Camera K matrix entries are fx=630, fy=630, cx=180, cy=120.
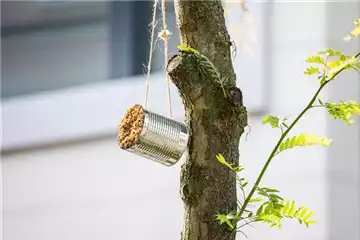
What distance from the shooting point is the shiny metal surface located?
0.78 m

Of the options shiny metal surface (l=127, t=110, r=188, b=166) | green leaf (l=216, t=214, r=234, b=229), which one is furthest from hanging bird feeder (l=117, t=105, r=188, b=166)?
green leaf (l=216, t=214, r=234, b=229)

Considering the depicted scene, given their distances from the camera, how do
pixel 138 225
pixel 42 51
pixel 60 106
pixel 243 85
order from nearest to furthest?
pixel 243 85 → pixel 138 225 → pixel 60 106 → pixel 42 51

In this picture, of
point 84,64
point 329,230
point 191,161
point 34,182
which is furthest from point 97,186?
point 191,161

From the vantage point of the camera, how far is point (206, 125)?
762mm

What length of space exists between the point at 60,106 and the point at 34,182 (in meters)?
0.21

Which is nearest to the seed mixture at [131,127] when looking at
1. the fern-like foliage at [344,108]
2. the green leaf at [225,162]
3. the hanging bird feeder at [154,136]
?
the hanging bird feeder at [154,136]

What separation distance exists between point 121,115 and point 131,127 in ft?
2.49

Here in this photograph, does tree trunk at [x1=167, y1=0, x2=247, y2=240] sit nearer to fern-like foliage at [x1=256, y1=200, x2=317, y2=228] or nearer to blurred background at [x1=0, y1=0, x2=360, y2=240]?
fern-like foliage at [x1=256, y1=200, x2=317, y2=228]

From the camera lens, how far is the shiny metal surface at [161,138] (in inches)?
30.9

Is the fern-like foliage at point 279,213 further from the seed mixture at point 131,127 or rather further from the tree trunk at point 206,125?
the seed mixture at point 131,127

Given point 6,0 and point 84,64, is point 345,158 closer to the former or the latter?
point 84,64

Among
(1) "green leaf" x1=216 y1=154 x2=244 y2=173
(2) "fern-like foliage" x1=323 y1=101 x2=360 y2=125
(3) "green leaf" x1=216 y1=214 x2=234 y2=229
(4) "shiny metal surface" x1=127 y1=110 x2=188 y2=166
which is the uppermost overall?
(2) "fern-like foliage" x1=323 y1=101 x2=360 y2=125

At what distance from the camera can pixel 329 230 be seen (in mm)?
1257

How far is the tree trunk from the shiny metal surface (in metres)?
0.01
